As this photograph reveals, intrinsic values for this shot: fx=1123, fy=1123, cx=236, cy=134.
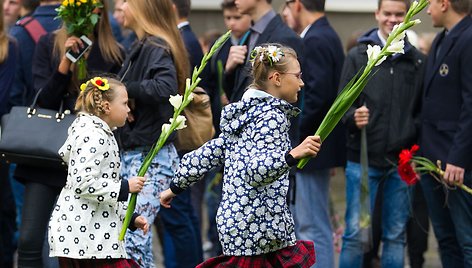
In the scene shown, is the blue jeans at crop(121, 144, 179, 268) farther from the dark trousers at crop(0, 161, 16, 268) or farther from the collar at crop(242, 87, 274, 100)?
the dark trousers at crop(0, 161, 16, 268)

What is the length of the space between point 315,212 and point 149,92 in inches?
70.7

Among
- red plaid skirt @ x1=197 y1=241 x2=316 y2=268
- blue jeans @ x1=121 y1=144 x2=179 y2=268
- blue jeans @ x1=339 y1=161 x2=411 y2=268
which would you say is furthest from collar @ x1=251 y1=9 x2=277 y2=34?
red plaid skirt @ x1=197 y1=241 x2=316 y2=268

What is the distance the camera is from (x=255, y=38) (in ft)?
25.0

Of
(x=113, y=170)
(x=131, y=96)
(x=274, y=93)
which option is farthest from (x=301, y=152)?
(x=131, y=96)

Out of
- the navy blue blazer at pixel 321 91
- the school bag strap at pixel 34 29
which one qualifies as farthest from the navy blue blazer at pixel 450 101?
the school bag strap at pixel 34 29

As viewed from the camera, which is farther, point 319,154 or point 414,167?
point 319,154

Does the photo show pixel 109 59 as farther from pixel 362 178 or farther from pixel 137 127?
pixel 362 178

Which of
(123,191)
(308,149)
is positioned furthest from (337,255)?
(308,149)

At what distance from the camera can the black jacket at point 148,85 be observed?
273 inches

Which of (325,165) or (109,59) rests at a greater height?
(109,59)

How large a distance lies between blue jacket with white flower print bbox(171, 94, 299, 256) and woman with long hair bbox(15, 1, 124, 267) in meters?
1.52

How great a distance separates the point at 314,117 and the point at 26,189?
213 centimetres

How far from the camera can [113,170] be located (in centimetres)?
624

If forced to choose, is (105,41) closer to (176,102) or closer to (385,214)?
(176,102)
